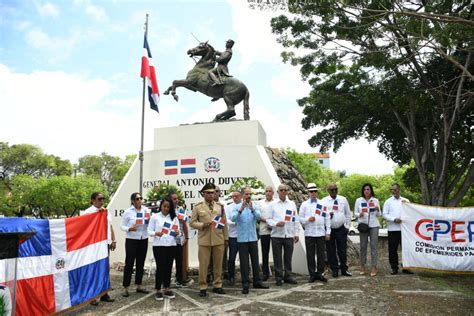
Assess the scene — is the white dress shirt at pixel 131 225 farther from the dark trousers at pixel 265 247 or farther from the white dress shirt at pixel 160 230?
the dark trousers at pixel 265 247

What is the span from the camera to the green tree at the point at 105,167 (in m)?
48.9

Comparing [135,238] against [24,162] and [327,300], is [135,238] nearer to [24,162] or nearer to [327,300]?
[327,300]

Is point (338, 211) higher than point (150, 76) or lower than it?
lower

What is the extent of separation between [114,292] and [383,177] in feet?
150

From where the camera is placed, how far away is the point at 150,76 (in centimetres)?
1154

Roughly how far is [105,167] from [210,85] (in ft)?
138

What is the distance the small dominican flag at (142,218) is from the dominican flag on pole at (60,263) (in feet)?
1.60

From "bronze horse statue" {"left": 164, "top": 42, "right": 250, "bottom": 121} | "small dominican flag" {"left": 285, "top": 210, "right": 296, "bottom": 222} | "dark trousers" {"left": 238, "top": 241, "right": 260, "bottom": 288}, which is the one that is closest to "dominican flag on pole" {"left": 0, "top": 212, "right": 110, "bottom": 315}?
"dark trousers" {"left": 238, "top": 241, "right": 260, "bottom": 288}

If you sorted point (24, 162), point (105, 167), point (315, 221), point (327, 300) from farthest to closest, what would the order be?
point (105, 167)
point (24, 162)
point (315, 221)
point (327, 300)

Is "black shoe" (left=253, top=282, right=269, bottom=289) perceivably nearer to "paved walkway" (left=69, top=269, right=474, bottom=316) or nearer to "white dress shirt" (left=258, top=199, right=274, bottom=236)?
"paved walkway" (left=69, top=269, right=474, bottom=316)

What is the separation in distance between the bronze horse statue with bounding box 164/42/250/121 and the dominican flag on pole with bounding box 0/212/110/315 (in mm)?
5721

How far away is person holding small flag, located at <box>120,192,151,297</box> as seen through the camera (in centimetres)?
620

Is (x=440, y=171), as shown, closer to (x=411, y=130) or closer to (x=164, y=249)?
(x=411, y=130)

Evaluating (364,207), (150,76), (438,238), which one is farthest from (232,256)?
(150,76)
